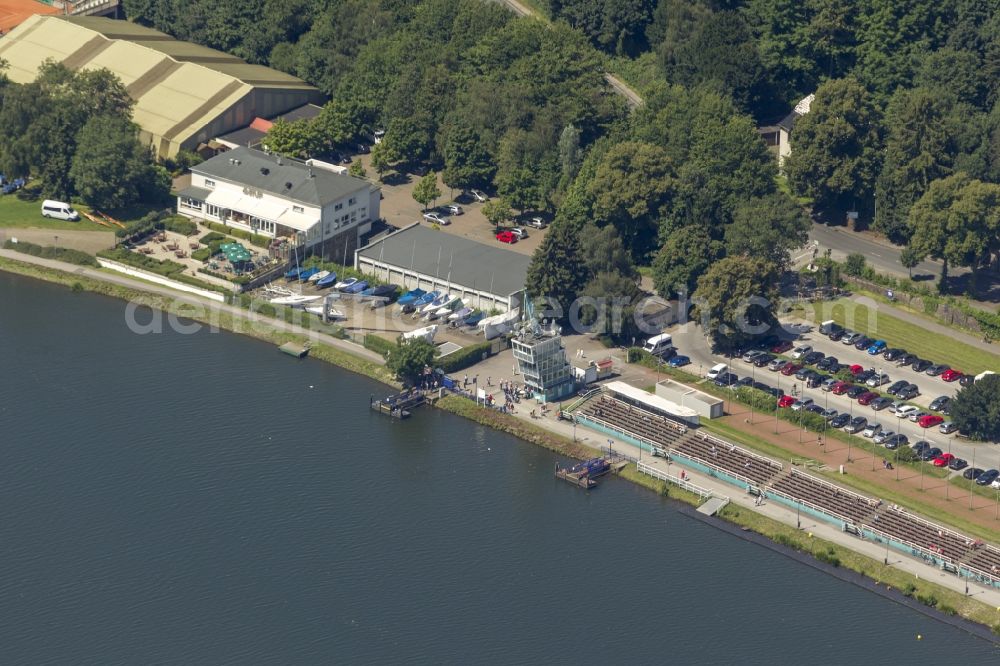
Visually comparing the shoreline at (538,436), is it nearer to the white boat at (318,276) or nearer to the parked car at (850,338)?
the white boat at (318,276)

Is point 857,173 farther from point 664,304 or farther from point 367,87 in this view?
point 367,87

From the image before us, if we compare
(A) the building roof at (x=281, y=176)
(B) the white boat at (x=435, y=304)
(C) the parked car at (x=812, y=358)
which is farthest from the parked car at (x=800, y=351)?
(A) the building roof at (x=281, y=176)

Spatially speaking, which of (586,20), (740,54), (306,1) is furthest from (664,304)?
(306,1)

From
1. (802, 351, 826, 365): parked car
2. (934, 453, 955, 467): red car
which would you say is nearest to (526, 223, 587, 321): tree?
(802, 351, 826, 365): parked car

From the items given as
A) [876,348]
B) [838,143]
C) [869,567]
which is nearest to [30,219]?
[838,143]

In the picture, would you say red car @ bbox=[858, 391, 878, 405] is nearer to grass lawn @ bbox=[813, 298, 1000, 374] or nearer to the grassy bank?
grass lawn @ bbox=[813, 298, 1000, 374]

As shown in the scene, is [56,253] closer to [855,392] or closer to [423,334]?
[423,334]
